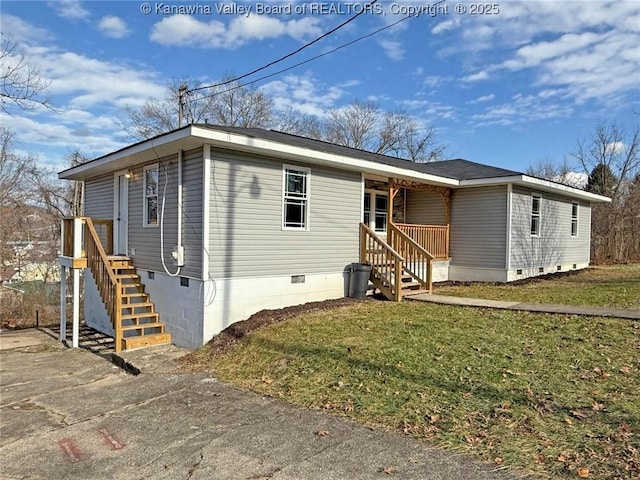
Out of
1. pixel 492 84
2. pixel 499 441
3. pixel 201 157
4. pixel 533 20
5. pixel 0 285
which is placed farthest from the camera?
pixel 0 285

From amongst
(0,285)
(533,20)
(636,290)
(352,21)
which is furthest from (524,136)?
(0,285)

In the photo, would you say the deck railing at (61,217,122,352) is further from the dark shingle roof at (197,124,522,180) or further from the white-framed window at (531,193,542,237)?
the white-framed window at (531,193,542,237)

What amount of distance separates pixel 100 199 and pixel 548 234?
13753mm

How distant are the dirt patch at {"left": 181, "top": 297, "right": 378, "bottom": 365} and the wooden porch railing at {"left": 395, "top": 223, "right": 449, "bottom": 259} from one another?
12.9 feet

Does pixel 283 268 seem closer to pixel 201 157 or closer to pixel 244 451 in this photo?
pixel 201 157

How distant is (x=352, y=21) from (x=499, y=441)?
7086 millimetres

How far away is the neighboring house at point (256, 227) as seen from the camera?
744 centimetres

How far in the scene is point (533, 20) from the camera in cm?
795

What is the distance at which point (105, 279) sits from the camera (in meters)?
8.27

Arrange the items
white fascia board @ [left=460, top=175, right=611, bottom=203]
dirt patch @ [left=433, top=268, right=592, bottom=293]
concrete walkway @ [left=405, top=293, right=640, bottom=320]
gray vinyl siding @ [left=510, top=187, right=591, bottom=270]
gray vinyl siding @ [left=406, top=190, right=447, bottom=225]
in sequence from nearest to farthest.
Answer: concrete walkway @ [left=405, top=293, right=640, bottom=320], white fascia board @ [left=460, top=175, right=611, bottom=203], dirt patch @ [left=433, top=268, right=592, bottom=293], gray vinyl siding @ [left=510, top=187, right=591, bottom=270], gray vinyl siding @ [left=406, top=190, right=447, bottom=225]

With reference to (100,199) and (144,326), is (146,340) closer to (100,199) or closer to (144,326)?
(144,326)

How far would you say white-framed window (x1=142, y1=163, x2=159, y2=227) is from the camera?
8.73m

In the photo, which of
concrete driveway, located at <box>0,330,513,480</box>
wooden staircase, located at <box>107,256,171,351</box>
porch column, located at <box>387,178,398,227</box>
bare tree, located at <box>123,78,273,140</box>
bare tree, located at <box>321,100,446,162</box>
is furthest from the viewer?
bare tree, located at <box>321,100,446,162</box>

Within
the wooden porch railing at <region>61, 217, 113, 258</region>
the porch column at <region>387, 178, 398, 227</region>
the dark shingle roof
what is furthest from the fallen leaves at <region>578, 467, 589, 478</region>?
the wooden porch railing at <region>61, 217, 113, 258</region>
